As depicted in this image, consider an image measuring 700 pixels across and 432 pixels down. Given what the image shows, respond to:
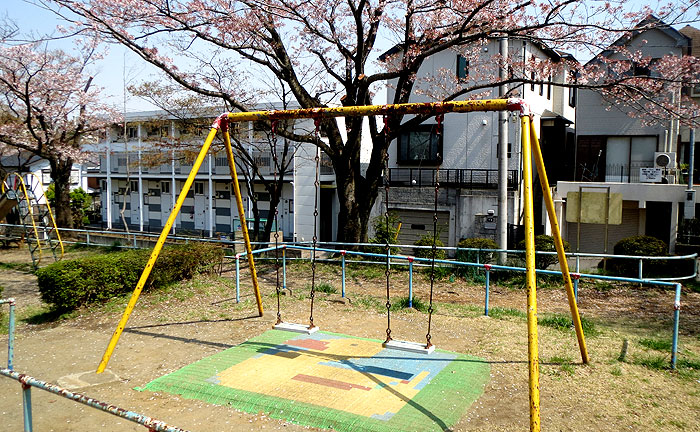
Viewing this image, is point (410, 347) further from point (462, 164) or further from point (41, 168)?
point (41, 168)

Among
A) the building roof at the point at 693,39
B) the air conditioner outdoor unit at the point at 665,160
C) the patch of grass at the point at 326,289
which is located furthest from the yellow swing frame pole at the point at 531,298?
the building roof at the point at 693,39

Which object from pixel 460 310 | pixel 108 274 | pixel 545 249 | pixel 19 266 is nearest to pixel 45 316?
pixel 108 274

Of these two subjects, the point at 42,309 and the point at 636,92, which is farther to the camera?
the point at 636,92

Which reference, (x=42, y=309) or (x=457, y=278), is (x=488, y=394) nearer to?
(x=457, y=278)

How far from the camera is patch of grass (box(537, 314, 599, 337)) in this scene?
8.34m

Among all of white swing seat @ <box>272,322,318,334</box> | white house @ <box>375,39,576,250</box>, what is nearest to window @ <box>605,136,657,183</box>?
white house @ <box>375,39,576,250</box>

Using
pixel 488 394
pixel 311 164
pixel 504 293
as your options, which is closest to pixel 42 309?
pixel 488 394

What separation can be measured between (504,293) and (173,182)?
26.0m

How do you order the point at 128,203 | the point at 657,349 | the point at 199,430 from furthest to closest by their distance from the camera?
the point at 128,203, the point at 657,349, the point at 199,430

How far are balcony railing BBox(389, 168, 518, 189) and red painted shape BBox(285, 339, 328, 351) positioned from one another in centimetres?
1536

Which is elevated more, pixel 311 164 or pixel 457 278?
pixel 311 164

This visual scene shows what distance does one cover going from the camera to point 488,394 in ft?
19.3

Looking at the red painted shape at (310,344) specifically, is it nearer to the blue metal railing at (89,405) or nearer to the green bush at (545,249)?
the blue metal railing at (89,405)

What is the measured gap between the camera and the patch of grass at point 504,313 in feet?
30.4
